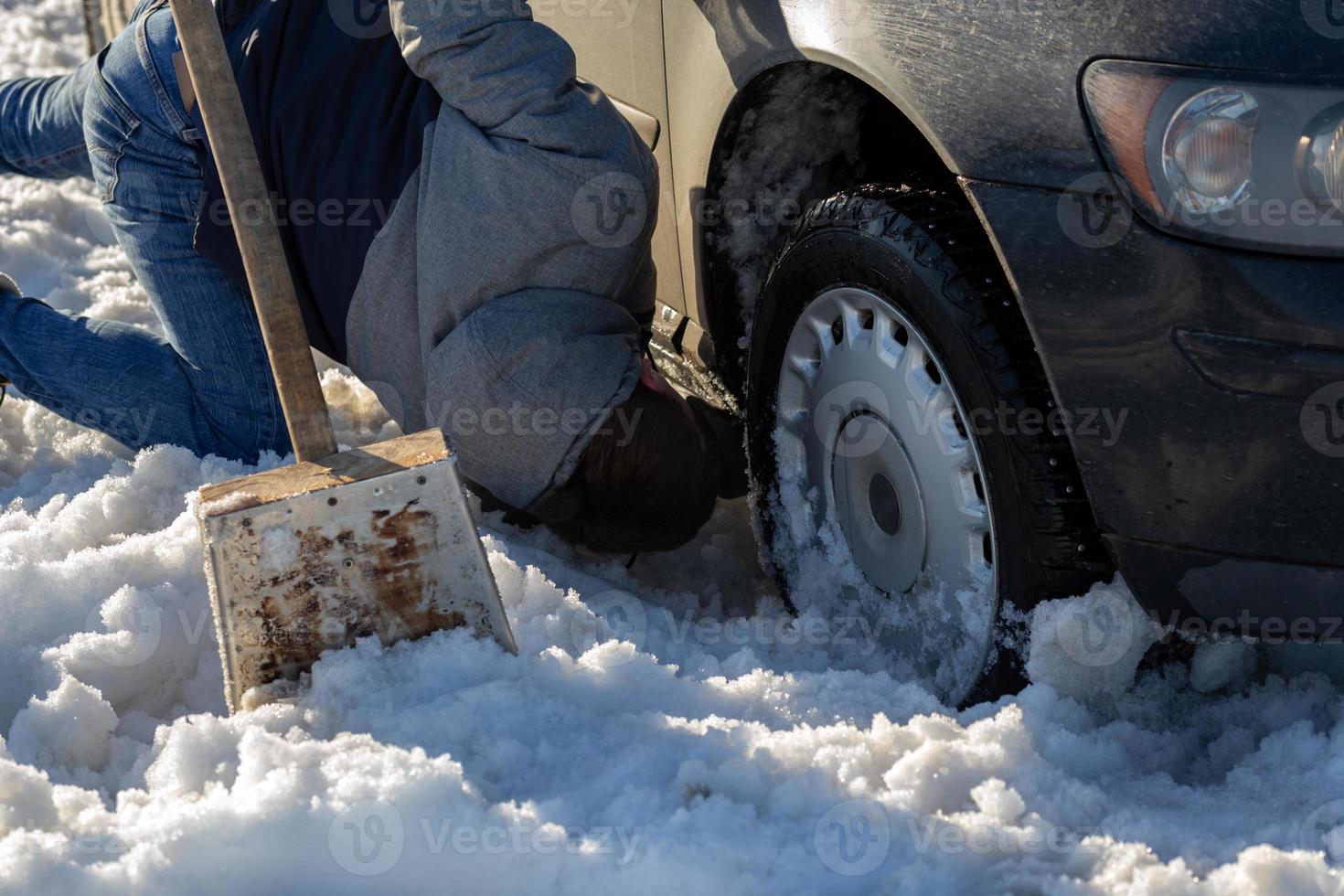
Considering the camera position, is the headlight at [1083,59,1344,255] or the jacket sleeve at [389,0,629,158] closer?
the headlight at [1083,59,1344,255]

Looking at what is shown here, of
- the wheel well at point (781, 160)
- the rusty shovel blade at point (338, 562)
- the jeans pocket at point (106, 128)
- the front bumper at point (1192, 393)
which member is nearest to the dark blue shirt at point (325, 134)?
the jeans pocket at point (106, 128)

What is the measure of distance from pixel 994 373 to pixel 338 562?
97 centimetres

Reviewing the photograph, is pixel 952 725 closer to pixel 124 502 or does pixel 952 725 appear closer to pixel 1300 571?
pixel 1300 571

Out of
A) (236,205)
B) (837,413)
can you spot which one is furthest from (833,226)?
(236,205)

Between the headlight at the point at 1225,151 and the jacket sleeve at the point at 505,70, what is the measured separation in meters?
0.99

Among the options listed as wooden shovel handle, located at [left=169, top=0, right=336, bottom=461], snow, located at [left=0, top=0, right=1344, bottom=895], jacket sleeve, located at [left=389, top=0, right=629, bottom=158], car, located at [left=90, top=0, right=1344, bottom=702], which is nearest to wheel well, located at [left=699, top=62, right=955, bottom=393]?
car, located at [left=90, top=0, right=1344, bottom=702]

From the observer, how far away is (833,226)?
2025mm

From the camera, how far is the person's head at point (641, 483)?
92.5 inches

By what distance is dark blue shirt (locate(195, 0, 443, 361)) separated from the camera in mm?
2457

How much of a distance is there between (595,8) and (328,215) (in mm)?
717

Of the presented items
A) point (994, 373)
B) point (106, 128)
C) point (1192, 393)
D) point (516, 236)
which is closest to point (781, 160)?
point (516, 236)

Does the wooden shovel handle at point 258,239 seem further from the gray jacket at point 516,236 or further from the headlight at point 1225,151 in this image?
the headlight at point 1225,151

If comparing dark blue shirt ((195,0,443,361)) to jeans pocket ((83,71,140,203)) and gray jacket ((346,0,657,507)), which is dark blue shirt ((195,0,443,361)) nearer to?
gray jacket ((346,0,657,507))

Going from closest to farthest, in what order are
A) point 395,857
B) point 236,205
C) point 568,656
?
1. point 395,857
2. point 568,656
3. point 236,205
